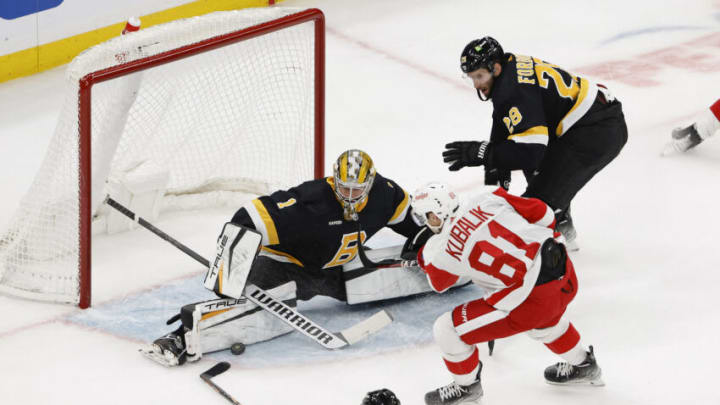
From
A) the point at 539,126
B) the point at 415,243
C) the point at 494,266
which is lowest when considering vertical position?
the point at 415,243

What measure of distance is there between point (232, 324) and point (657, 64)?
3521 millimetres

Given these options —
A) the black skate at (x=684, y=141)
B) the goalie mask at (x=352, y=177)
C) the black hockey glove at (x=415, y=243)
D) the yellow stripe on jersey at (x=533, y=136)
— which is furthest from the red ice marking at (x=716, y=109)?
the goalie mask at (x=352, y=177)

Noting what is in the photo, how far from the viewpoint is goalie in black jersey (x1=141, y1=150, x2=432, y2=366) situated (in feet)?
14.0

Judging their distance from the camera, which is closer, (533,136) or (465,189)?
(533,136)

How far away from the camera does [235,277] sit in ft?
14.0

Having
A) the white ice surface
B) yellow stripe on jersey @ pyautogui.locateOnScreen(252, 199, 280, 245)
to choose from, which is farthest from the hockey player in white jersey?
yellow stripe on jersey @ pyautogui.locateOnScreen(252, 199, 280, 245)

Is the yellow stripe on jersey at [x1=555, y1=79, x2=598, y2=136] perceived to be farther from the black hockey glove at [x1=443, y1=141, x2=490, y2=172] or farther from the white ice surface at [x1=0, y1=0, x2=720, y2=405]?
the white ice surface at [x1=0, y1=0, x2=720, y2=405]

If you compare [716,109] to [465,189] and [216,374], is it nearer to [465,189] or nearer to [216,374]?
[465,189]

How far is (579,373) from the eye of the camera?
13.5 ft

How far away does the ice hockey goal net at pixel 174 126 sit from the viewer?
15.0ft

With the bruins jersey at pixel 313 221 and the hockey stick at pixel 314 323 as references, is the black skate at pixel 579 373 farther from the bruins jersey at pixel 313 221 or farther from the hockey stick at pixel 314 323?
the bruins jersey at pixel 313 221

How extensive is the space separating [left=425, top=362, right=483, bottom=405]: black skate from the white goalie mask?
1.72 ft

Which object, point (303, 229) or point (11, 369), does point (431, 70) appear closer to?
Answer: point (303, 229)

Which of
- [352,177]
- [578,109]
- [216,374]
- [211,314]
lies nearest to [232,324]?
[211,314]
